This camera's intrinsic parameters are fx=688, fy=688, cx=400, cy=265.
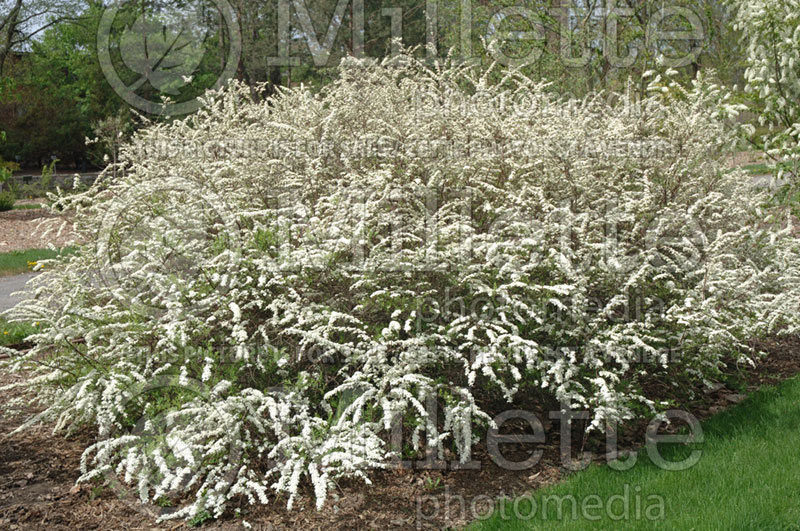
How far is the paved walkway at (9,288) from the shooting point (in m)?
8.40

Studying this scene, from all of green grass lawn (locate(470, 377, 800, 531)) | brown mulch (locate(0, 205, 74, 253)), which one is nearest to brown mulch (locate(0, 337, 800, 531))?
green grass lawn (locate(470, 377, 800, 531))

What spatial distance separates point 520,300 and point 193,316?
6.50 ft

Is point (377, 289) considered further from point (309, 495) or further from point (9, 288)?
point (9, 288)

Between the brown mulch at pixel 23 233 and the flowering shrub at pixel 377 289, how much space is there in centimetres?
778

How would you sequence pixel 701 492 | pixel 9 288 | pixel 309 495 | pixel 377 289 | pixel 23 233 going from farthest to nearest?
pixel 23 233, pixel 9 288, pixel 377 289, pixel 309 495, pixel 701 492

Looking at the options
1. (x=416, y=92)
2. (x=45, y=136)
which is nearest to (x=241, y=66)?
(x=45, y=136)

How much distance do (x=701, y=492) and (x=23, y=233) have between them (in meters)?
14.1

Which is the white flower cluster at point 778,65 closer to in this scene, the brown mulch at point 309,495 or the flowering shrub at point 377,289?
the flowering shrub at point 377,289

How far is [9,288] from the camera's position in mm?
9570

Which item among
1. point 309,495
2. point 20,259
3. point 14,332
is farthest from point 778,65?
point 20,259

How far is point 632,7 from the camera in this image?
9250 millimetres

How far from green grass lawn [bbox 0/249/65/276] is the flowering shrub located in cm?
617

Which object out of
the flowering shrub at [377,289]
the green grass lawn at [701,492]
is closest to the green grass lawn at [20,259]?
the flowering shrub at [377,289]

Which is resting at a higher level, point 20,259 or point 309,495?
point 20,259
